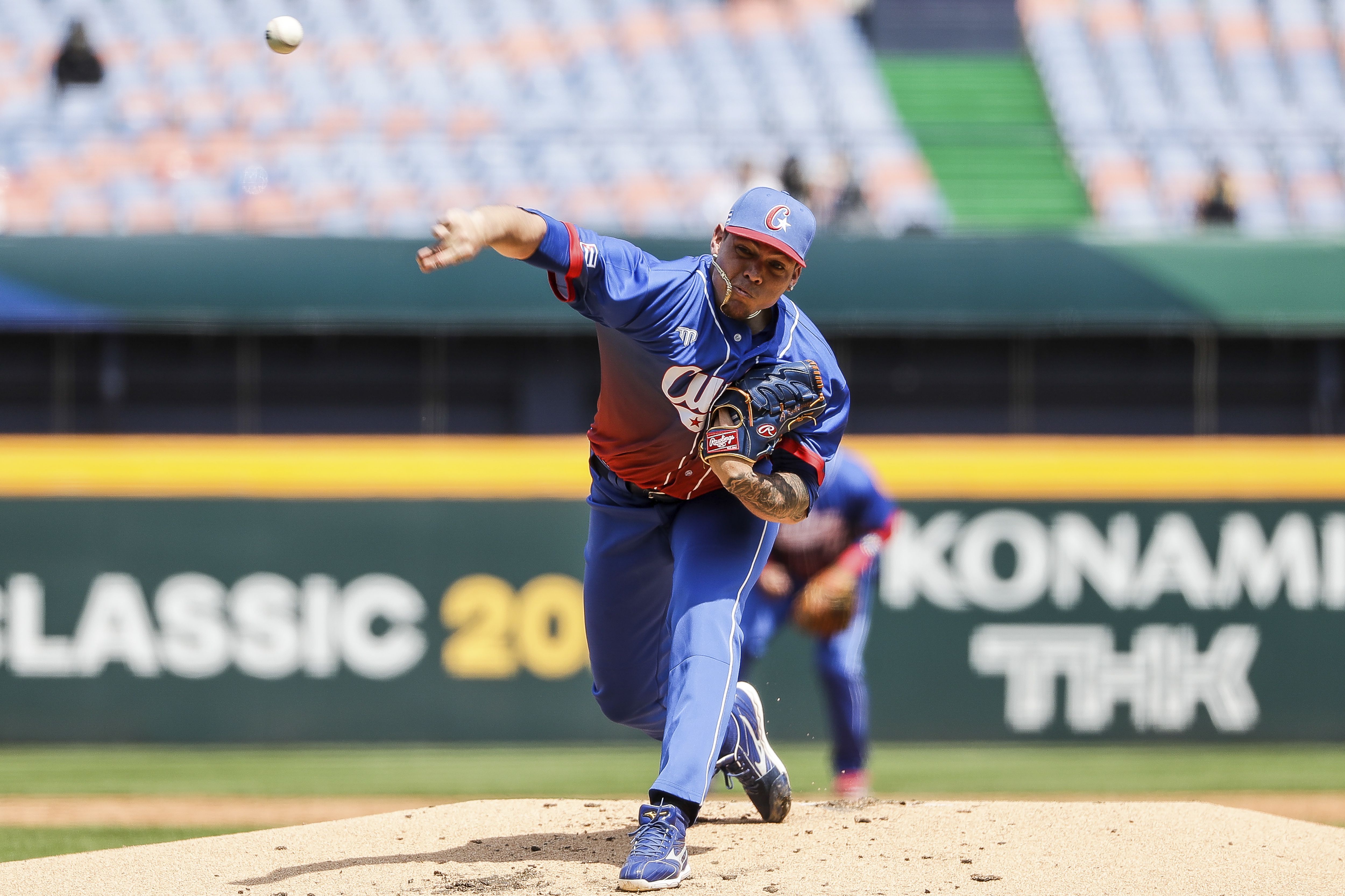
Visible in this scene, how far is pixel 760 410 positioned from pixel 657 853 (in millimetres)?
1197

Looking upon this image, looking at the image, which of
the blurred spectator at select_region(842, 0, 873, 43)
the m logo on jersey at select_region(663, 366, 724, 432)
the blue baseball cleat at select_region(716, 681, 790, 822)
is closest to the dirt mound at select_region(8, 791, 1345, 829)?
the blue baseball cleat at select_region(716, 681, 790, 822)

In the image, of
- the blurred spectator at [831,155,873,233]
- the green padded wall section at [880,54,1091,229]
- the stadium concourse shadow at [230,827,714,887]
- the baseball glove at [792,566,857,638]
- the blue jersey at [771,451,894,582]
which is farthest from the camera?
the green padded wall section at [880,54,1091,229]

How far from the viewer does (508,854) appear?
4570mm

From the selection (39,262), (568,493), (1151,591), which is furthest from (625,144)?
(1151,591)

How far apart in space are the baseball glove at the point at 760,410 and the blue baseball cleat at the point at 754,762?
1.08 m

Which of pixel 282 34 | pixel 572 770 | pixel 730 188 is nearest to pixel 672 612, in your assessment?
pixel 282 34

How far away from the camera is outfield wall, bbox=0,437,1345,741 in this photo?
9.77m

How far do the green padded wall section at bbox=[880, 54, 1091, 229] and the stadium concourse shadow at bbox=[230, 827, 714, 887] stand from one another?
360 inches

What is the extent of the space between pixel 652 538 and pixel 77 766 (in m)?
5.80

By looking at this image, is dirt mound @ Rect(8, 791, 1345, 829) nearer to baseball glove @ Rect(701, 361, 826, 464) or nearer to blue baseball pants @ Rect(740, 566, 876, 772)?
blue baseball pants @ Rect(740, 566, 876, 772)

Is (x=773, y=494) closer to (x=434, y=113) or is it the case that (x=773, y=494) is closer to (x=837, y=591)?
(x=837, y=591)

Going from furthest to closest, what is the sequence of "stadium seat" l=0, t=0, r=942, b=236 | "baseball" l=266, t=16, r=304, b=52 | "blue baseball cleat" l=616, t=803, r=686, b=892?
"stadium seat" l=0, t=0, r=942, b=236
"baseball" l=266, t=16, r=304, b=52
"blue baseball cleat" l=616, t=803, r=686, b=892

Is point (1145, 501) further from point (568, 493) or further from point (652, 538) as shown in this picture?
point (652, 538)

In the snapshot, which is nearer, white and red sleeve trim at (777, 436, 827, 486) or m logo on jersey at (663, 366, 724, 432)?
m logo on jersey at (663, 366, 724, 432)
